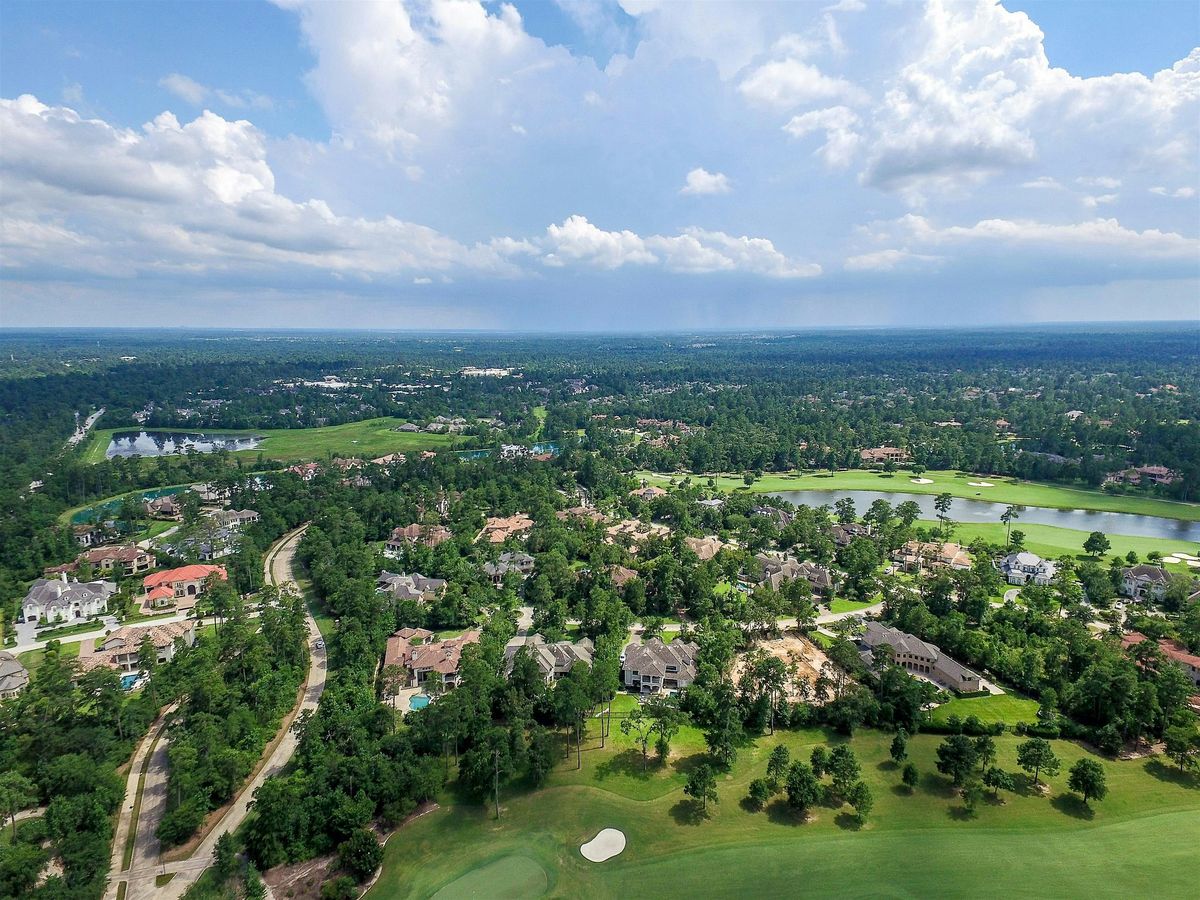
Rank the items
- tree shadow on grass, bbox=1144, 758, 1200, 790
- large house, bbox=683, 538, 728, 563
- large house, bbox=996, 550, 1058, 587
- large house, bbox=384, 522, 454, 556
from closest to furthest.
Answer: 1. tree shadow on grass, bbox=1144, 758, 1200, 790
2. large house, bbox=996, 550, 1058, 587
3. large house, bbox=683, 538, 728, 563
4. large house, bbox=384, 522, 454, 556

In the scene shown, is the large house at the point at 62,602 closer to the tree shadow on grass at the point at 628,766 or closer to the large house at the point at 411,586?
the large house at the point at 411,586

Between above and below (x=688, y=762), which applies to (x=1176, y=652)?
above

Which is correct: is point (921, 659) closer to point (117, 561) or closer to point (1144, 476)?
point (117, 561)

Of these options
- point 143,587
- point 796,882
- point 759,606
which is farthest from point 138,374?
point 796,882

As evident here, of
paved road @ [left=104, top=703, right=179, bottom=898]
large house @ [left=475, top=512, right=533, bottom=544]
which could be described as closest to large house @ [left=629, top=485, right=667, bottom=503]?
large house @ [left=475, top=512, right=533, bottom=544]

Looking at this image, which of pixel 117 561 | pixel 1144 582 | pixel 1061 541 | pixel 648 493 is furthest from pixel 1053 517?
pixel 117 561

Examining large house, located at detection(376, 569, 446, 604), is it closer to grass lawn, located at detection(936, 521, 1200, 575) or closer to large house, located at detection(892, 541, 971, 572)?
large house, located at detection(892, 541, 971, 572)
